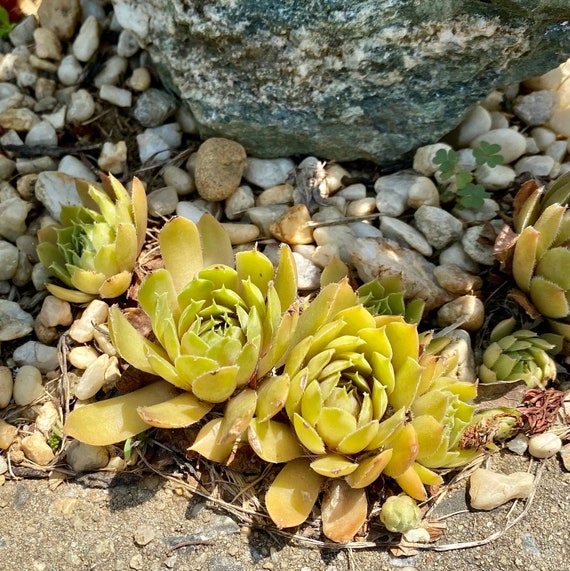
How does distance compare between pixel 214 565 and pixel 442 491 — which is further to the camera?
pixel 442 491

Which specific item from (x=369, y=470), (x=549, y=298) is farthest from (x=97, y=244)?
(x=549, y=298)

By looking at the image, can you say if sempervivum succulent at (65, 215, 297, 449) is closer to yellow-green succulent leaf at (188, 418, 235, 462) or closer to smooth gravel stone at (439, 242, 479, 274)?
yellow-green succulent leaf at (188, 418, 235, 462)

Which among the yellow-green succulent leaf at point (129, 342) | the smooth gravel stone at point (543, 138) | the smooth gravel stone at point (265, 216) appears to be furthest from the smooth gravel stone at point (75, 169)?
the smooth gravel stone at point (543, 138)

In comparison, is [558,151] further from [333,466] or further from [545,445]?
[333,466]

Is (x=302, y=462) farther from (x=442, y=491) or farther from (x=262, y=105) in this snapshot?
(x=262, y=105)

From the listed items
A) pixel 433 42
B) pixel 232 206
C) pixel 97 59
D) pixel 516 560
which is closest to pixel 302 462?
pixel 516 560

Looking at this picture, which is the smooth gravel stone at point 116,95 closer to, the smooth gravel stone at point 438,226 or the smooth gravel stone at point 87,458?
the smooth gravel stone at point 438,226
